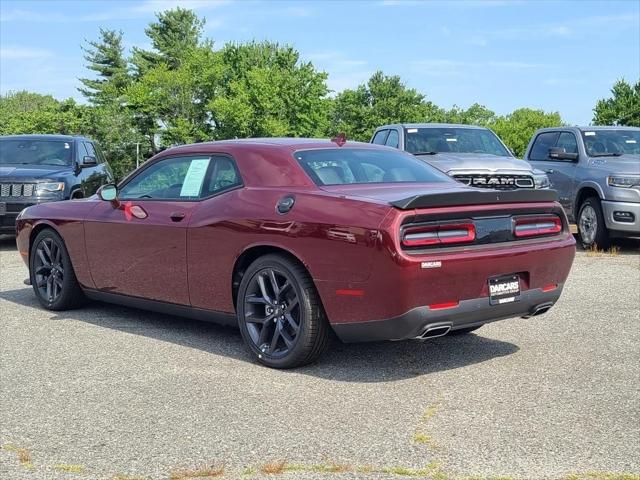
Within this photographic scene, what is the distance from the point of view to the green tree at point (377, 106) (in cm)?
9412

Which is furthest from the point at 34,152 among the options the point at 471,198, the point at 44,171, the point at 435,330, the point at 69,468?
the point at 69,468

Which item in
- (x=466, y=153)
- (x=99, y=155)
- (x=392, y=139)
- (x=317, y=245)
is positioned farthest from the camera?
(x=99, y=155)

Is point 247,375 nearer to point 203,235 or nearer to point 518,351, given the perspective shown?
point 203,235

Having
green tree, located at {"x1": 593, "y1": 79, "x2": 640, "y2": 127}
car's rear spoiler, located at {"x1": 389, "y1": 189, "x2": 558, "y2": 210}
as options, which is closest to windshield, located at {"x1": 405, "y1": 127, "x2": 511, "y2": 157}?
car's rear spoiler, located at {"x1": 389, "y1": 189, "x2": 558, "y2": 210}

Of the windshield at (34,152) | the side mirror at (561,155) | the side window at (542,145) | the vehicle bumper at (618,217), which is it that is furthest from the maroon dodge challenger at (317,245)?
the side window at (542,145)

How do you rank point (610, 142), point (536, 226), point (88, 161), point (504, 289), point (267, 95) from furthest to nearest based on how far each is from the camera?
point (267, 95)
point (88, 161)
point (610, 142)
point (536, 226)
point (504, 289)

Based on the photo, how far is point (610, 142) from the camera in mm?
13367

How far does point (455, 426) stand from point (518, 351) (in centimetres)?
187

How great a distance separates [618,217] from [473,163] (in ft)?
7.12

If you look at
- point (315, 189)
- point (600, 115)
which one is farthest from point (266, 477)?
point (600, 115)

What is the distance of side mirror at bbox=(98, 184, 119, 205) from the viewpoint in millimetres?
6832

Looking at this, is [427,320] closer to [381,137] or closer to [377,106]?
[381,137]

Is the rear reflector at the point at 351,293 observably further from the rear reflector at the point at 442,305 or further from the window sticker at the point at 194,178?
the window sticker at the point at 194,178

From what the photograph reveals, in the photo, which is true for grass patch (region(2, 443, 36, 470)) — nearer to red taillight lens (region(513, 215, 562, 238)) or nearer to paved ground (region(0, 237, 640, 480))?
paved ground (region(0, 237, 640, 480))
